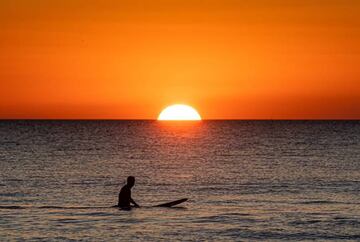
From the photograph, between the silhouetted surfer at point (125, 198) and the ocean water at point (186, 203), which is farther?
the silhouetted surfer at point (125, 198)

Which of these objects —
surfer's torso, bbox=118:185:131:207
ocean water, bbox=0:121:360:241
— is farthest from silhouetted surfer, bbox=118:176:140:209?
ocean water, bbox=0:121:360:241

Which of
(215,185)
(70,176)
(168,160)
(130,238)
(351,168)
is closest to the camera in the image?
(130,238)

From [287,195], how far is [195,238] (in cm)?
1636

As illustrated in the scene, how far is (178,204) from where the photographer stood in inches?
1533

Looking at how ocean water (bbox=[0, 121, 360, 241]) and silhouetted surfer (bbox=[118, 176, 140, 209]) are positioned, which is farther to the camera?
silhouetted surfer (bbox=[118, 176, 140, 209])

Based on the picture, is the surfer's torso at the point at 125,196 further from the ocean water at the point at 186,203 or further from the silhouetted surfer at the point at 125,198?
the ocean water at the point at 186,203

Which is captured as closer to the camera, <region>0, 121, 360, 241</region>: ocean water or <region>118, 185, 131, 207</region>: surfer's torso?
<region>0, 121, 360, 241</region>: ocean water

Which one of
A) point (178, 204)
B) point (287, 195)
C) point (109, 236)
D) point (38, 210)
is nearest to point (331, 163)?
point (287, 195)

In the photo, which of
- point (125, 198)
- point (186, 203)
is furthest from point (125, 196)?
point (186, 203)

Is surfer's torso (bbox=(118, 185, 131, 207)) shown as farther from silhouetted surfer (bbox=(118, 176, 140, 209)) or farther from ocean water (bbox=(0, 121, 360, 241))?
ocean water (bbox=(0, 121, 360, 241))

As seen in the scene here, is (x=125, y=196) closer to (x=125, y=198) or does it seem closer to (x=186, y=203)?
(x=125, y=198)

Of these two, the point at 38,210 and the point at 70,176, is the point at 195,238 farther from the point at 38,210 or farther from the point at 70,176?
the point at 70,176

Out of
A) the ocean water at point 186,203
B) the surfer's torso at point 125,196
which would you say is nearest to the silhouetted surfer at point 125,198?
the surfer's torso at point 125,196

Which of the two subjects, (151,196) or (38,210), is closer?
(38,210)
